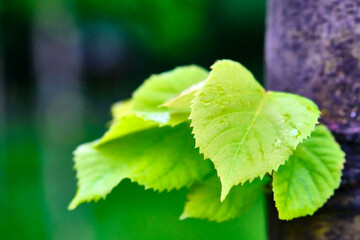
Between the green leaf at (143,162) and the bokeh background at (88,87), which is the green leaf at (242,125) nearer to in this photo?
the green leaf at (143,162)

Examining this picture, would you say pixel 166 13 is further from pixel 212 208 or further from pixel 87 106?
pixel 87 106

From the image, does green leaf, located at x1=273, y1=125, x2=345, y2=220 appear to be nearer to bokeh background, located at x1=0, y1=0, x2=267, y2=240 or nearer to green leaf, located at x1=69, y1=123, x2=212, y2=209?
green leaf, located at x1=69, y1=123, x2=212, y2=209

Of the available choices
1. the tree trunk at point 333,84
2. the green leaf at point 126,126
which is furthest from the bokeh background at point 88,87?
the green leaf at point 126,126

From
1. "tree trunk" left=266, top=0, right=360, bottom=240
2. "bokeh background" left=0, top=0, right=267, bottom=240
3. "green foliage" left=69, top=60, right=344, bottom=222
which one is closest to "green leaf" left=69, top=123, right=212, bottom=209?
"green foliage" left=69, top=60, right=344, bottom=222

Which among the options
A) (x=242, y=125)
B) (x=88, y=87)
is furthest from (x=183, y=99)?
(x=88, y=87)

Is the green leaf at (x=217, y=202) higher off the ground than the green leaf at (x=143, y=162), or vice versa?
the green leaf at (x=143, y=162)

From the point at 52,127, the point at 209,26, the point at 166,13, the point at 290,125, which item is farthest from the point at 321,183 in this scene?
the point at 209,26

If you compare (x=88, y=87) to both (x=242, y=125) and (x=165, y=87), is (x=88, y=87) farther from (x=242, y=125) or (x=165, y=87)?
(x=242, y=125)
